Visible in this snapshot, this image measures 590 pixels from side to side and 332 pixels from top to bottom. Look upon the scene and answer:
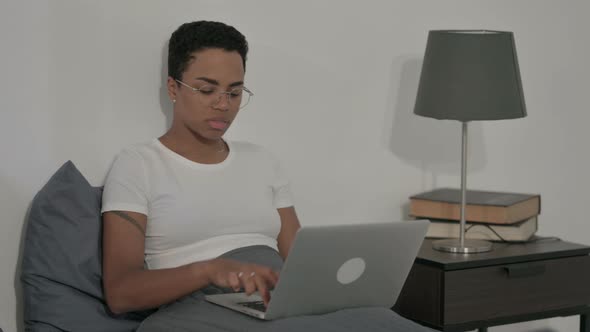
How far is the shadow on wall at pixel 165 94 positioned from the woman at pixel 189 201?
131mm

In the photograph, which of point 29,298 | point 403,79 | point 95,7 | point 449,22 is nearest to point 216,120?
point 95,7

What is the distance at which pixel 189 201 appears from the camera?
2162mm

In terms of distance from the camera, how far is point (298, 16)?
2.63 m

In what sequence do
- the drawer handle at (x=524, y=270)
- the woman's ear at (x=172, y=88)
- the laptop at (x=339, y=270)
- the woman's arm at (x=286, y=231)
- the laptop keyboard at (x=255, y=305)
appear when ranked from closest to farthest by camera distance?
the laptop at (x=339, y=270), the laptop keyboard at (x=255, y=305), the woman's ear at (x=172, y=88), the woman's arm at (x=286, y=231), the drawer handle at (x=524, y=270)

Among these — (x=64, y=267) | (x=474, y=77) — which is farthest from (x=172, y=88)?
(x=474, y=77)

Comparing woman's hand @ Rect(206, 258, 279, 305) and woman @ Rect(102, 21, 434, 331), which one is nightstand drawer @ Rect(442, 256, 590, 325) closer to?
woman @ Rect(102, 21, 434, 331)

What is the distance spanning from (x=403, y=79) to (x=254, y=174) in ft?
2.48

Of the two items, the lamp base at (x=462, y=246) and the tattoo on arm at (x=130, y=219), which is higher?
the tattoo on arm at (x=130, y=219)

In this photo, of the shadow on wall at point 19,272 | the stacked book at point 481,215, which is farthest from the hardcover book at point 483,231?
the shadow on wall at point 19,272

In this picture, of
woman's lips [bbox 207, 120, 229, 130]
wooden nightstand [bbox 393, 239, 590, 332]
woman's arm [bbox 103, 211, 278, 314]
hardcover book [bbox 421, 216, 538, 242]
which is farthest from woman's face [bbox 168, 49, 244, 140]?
hardcover book [bbox 421, 216, 538, 242]

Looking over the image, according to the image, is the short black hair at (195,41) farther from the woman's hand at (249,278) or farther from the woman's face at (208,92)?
the woman's hand at (249,278)

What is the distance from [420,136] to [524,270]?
594 mm

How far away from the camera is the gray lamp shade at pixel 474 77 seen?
2.47 metres

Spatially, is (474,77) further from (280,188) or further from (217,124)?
(217,124)
